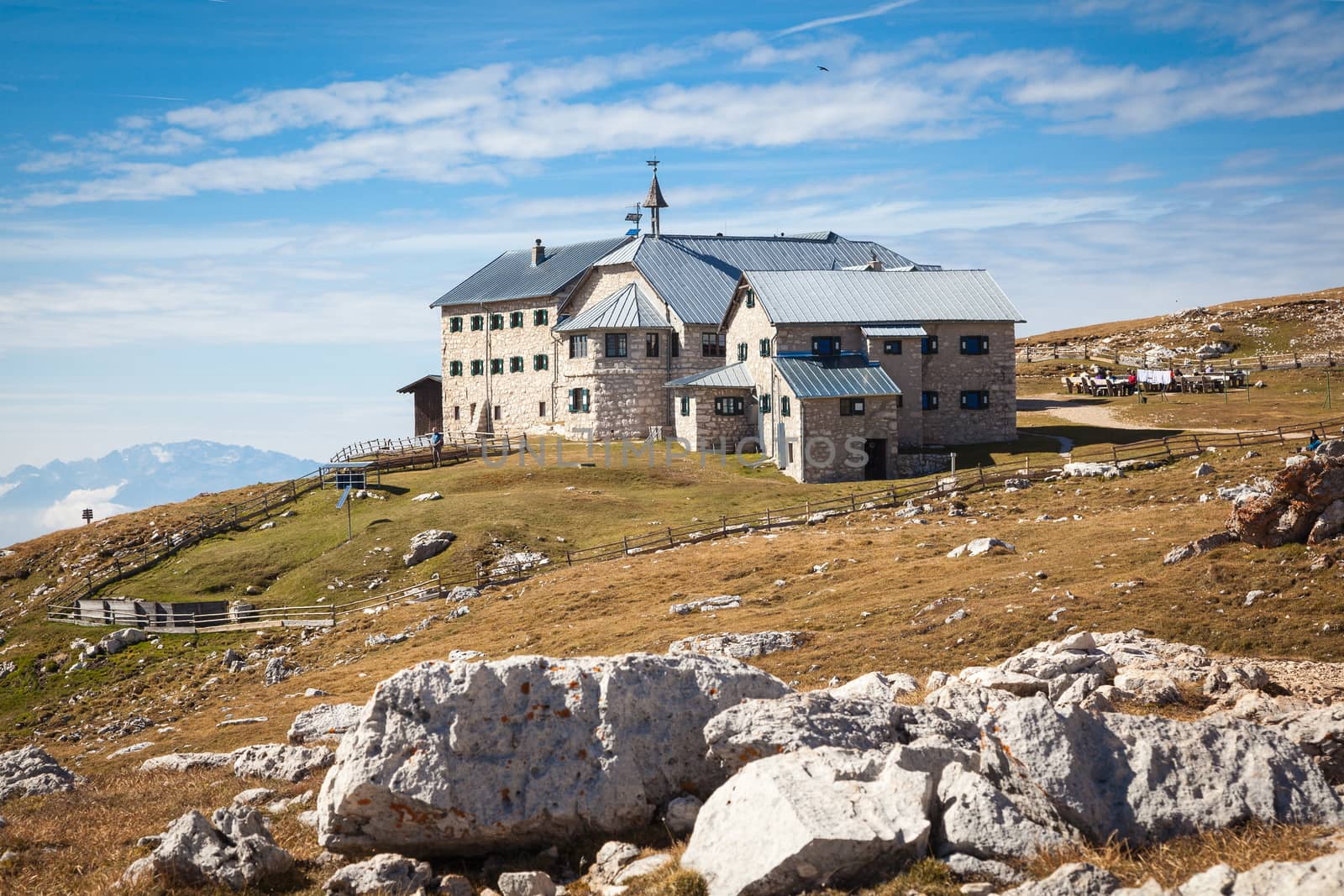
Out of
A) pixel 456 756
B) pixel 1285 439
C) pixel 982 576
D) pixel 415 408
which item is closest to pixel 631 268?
pixel 415 408

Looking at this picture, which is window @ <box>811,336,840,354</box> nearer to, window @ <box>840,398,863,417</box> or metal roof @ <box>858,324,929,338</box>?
metal roof @ <box>858,324,929,338</box>

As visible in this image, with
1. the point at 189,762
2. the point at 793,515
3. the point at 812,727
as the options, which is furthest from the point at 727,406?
the point at 812,727

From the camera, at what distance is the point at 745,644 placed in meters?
30.8

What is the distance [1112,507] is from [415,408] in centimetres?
6478

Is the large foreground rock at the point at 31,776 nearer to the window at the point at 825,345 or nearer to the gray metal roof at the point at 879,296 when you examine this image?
the gray metal roof at the point at 879,296

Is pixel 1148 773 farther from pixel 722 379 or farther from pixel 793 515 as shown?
pixel 722 379

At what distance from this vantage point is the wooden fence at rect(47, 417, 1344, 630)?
1933 inches

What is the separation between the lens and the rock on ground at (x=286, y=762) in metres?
17.9

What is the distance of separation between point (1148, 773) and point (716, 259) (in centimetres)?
7799

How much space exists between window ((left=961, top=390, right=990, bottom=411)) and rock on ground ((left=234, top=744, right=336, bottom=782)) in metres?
57.0

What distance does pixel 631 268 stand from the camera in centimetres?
8394

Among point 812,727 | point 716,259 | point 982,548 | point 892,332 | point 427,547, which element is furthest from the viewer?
point 716,259

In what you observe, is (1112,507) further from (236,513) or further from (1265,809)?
(236,513)

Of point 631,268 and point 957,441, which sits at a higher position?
point 631,268
